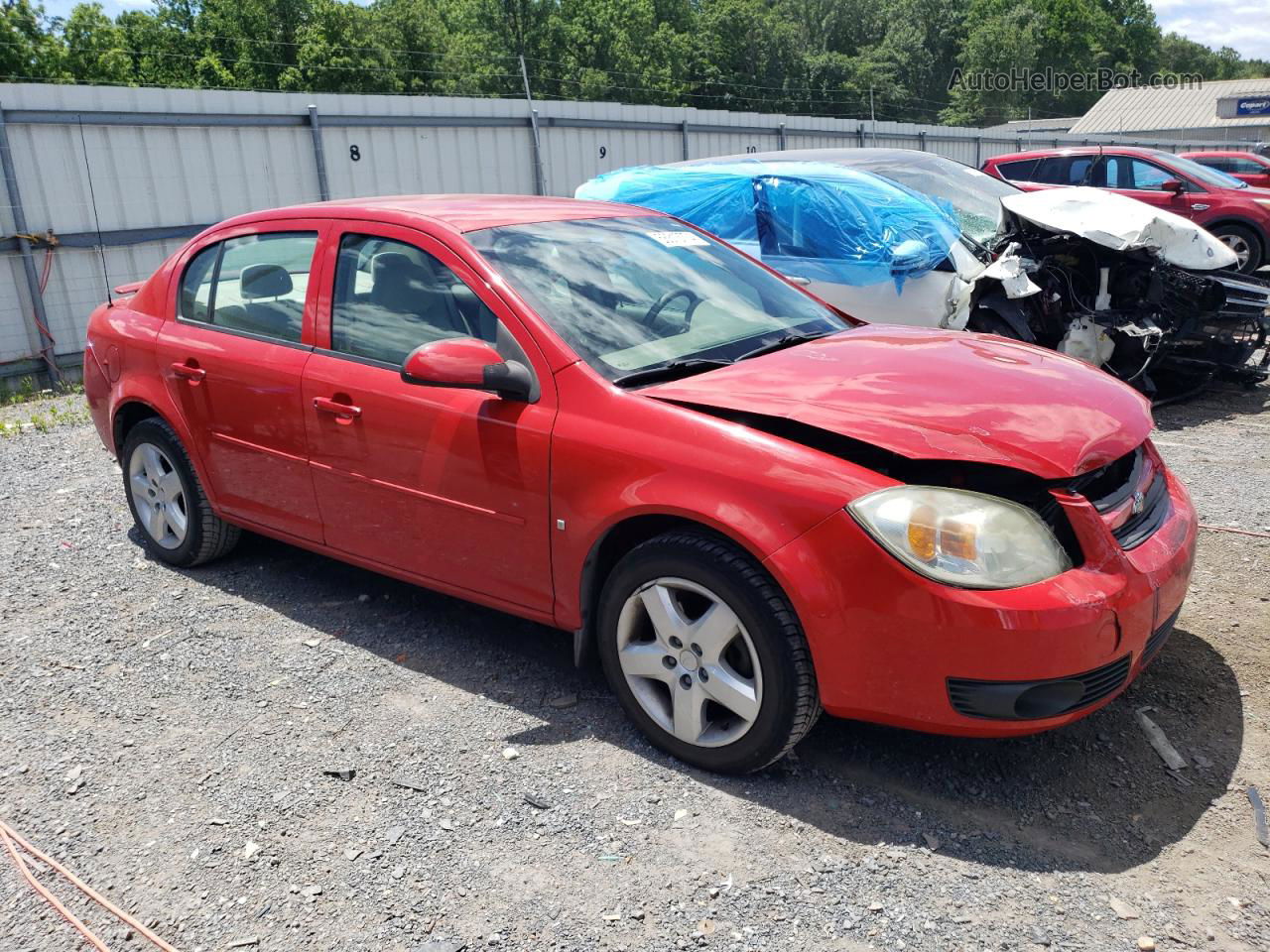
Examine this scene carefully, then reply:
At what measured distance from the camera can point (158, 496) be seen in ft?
16.1

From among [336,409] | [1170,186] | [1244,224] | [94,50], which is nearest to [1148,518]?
[336,409]

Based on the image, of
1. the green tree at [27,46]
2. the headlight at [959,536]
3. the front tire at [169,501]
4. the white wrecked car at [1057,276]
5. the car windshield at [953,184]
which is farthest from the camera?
the green tree at [27,46]

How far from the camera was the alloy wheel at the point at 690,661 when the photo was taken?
298 cm

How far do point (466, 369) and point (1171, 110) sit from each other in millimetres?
71122

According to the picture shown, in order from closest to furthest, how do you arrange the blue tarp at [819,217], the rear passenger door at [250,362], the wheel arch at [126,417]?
the rear passenger door at [250,362] < the wheel arch at [126,417] < the blue tarp at [819,217]

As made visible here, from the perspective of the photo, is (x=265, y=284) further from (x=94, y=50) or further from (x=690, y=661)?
(x=94, y=50)

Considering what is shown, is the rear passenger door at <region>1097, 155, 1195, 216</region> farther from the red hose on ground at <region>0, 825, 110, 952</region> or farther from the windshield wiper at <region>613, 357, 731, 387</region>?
the red hose on ground at <region>0, 825, 110, 952</region>

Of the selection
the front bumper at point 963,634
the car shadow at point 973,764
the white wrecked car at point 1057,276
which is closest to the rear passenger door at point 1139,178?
the white wrecked car at point 1057,276

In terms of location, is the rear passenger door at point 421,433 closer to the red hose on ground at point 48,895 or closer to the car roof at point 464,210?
the car roof at point 464,210

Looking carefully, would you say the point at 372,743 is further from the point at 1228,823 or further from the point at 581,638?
the point at 1228,823

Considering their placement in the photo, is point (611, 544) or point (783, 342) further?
point (783, 342)

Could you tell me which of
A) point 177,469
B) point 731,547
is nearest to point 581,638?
point 731,547

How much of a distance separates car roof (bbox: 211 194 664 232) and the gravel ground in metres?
1.60

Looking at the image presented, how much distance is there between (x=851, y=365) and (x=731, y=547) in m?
0.81
